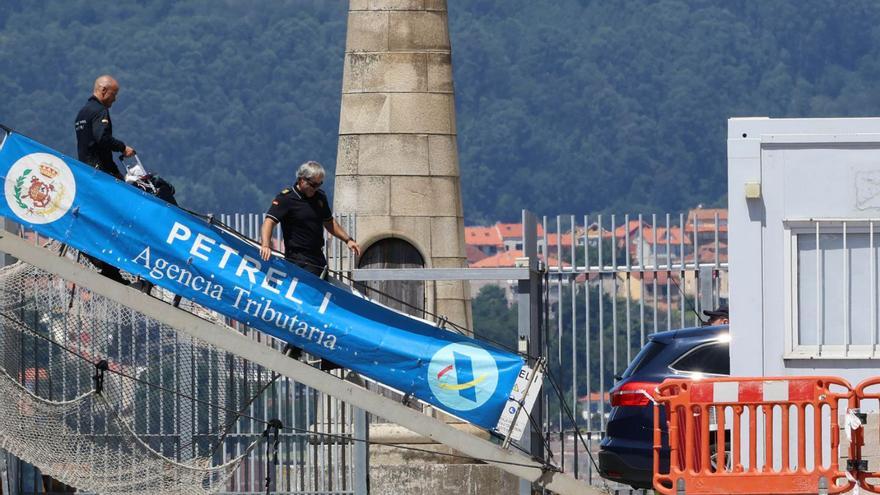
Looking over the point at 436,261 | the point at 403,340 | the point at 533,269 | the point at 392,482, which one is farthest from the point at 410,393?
the point at 436,261

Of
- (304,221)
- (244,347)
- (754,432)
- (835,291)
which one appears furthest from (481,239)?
(754,432)

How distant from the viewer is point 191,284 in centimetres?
1612

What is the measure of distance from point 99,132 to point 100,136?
0.14ft

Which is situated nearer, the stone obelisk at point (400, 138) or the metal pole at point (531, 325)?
the metal pole at point (531, 325)

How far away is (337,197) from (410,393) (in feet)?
22.3

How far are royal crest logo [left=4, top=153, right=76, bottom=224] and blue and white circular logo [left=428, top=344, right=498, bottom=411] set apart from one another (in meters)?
3.12

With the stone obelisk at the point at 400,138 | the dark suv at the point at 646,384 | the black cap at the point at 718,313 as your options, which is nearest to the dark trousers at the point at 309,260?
the dark suv at the point at 646,384

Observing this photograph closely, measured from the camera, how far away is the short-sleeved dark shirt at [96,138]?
16094 mm

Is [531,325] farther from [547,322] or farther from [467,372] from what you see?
[547,322]

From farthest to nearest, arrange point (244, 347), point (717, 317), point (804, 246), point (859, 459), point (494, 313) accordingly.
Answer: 1. point (494, 313)
2. point (717, 317)
3. point (244, 347)
4. point (804, 246)
5. point (859, 459)

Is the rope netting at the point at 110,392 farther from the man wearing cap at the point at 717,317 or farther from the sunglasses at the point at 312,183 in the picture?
the man wearing cap at the point at 717,317

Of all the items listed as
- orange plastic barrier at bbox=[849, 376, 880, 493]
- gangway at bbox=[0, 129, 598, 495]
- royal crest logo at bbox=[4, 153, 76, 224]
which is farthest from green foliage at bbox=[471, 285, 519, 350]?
orange plastic barrier at bbox=[849, 376, 880, 493]

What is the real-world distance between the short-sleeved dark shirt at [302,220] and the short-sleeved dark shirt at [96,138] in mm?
1316

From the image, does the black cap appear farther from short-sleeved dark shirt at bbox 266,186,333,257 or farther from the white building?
short-sleeved dark shirt at bbox 266,186,333,257
